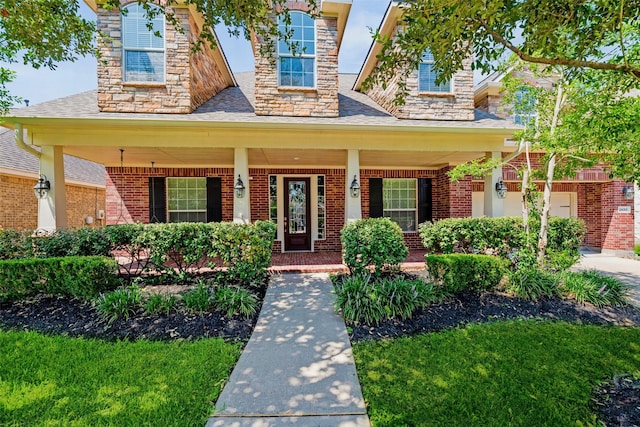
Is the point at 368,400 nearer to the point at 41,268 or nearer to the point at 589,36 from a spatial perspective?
the point at 589,36

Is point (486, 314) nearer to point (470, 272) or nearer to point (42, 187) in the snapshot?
point (470, 272)

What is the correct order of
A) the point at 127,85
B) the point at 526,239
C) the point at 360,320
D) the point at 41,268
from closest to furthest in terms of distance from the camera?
the point at 360,320, the point at 41,268, the point at 526,239, the point at 127,85

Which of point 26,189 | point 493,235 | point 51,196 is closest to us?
point 51,196

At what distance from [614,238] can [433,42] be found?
1168cm

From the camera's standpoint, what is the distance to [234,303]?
4590mm

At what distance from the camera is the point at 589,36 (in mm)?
3041

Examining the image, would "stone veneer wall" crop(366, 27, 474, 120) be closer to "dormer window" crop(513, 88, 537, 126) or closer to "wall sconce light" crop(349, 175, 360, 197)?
"dormer window" crop(513, 88, 537, 126)

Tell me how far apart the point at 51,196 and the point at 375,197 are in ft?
28.6

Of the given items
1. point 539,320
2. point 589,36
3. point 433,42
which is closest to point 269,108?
point 433,42

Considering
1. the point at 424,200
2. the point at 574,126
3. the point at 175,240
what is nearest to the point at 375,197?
the point at 424,200

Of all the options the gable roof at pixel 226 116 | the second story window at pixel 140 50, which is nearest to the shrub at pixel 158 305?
the gable roof at pixel 226 116

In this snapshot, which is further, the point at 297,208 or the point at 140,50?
the point at 297,208

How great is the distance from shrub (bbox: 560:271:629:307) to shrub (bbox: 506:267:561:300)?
0.21 meters

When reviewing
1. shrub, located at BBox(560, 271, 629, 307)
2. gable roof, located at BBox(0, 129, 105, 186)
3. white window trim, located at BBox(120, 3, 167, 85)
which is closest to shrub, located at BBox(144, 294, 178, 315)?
white window trim, located at BBox(120, 3, 167, 85)
